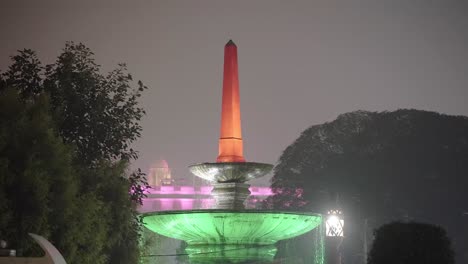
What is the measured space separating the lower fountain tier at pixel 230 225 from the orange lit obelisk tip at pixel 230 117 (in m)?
4.61

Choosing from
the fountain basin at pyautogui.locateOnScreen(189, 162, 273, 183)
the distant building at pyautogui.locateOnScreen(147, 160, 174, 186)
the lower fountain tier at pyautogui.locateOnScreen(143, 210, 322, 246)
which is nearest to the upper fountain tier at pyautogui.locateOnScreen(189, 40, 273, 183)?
the fountain basin at pyautogui.locateOnScreen(189, 162, 273, 183)

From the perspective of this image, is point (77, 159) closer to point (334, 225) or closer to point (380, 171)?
point (334, 225)

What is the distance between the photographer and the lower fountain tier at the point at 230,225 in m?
22.9

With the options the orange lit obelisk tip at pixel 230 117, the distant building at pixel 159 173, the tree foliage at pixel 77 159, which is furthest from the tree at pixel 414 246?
the distant building at pixel 159 173

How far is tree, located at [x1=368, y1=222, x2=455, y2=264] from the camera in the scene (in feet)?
54.5

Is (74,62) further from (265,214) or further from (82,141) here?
(265,214)

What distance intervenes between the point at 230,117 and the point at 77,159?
10.7 m

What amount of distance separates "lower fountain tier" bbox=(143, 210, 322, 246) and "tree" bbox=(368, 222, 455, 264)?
19.4 ft

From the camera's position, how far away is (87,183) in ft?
59.0

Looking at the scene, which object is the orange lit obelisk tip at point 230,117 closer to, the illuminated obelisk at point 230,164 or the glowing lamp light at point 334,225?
the illuminated obelisk at point 230,164

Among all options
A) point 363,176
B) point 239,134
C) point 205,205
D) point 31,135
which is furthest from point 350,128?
point 205,205

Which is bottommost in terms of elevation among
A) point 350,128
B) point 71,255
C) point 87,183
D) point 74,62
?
point 71,255

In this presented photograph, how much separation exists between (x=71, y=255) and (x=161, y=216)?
305 inches

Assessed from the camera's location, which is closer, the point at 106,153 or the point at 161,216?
the point at 106,153
